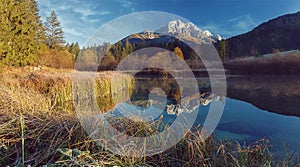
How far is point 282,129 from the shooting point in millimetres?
4355

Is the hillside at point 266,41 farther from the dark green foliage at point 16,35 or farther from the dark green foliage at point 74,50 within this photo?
the dark green foliage at point 74,50

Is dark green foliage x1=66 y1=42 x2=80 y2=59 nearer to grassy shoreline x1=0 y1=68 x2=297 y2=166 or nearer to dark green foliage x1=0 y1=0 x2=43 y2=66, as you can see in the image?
dark green foliage x1=0 y1=0 x2=43 y2=66

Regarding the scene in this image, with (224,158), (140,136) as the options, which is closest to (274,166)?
(224,158)

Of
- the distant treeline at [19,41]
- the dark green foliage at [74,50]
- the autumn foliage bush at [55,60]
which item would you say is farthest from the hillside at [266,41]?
the dark green foliage at [74,50]

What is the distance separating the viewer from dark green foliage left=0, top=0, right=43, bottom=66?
14.6 meters

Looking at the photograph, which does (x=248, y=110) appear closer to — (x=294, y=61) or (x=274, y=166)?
A: (x=274, y=166)

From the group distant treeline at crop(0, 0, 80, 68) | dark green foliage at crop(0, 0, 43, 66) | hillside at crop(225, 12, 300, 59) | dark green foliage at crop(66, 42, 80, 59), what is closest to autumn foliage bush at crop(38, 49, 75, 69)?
distant treeline at crop(0, 0, 80, 68)

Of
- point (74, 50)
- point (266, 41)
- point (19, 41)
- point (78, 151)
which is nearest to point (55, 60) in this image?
point (19, 41)

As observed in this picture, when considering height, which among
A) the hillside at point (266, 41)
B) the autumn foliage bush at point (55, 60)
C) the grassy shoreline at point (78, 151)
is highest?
the hillside at point (266, 41)

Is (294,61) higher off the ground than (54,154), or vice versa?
(294,61)

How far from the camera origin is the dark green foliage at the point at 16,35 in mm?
14609

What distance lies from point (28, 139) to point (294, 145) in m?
3.99

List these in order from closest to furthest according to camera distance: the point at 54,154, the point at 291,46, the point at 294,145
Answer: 1. the point at 54,154
2. the point at 294,145
3. the point at 291,46

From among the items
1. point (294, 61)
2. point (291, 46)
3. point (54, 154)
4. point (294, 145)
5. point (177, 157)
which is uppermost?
point (291, 46)
